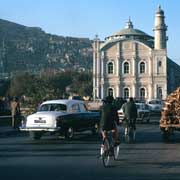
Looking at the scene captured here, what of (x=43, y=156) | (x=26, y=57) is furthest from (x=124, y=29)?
(x=43, y=156)

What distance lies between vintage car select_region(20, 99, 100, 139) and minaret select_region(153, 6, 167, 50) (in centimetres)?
10188

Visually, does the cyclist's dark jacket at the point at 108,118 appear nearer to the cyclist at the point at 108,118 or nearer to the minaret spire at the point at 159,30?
A: the cyclist at the point at 108,118

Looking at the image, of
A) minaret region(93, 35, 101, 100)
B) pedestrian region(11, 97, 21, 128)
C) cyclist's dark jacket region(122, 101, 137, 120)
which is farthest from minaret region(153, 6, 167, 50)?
cyclist's dark jacket region(122, 101, 137, 120)

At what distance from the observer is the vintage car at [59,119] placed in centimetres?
2178

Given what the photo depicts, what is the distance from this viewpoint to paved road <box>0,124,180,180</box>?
40.6 ft

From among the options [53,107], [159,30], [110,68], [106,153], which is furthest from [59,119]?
[159,30]

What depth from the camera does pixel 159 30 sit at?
125750mm

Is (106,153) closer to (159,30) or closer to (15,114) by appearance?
(15,114)

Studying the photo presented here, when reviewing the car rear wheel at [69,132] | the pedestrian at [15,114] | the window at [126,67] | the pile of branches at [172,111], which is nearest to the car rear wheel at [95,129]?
the car rear wheel at [69,132]

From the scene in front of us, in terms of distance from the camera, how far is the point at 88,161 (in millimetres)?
15141

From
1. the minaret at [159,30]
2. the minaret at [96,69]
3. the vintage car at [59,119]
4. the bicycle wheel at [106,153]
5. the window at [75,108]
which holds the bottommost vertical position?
the bicycle wheel at [106,153]

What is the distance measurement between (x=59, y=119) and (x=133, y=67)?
103m

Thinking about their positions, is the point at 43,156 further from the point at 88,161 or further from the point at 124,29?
the point at 124,29

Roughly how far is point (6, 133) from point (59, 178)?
15.5 metres
